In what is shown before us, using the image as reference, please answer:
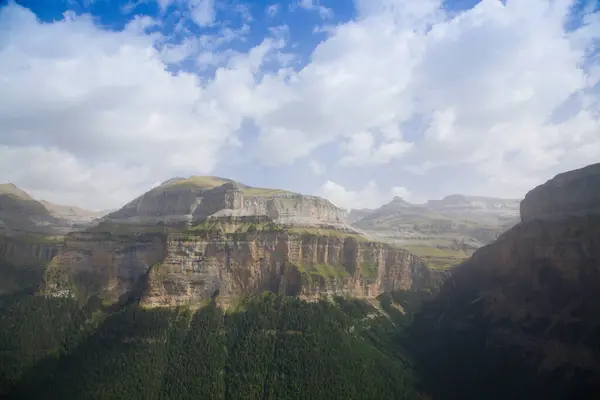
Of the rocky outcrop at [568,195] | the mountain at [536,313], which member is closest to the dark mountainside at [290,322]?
the mountain at [536,313]

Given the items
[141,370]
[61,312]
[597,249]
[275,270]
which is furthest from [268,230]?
[597,249]

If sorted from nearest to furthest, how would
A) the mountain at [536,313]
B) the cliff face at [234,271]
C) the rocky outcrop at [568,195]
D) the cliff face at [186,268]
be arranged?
the mountain at [536,313] < the rocky outcrop at [568,195] < the cliff face at [234,271] < the cliff face at [186,268]

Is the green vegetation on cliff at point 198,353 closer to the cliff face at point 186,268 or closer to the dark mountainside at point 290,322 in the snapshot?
the dark mountainside at point 290,322

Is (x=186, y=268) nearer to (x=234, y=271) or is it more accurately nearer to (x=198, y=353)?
(x=234, y=271)

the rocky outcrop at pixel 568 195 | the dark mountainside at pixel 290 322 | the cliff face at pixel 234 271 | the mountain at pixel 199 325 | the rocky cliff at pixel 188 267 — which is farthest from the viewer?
the rocky cliff at pixel 188 267

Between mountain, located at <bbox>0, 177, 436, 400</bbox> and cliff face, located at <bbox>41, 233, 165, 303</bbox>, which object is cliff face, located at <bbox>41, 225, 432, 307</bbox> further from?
mountain, located at <bbox>0, 177, 436, 400</bbox>

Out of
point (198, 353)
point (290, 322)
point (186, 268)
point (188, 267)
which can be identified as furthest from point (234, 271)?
point (198, 353)
